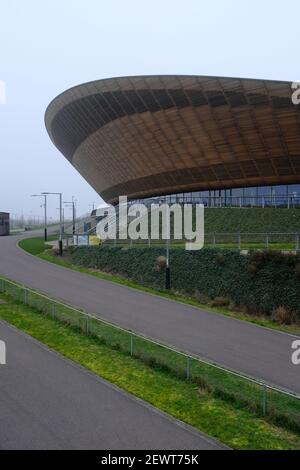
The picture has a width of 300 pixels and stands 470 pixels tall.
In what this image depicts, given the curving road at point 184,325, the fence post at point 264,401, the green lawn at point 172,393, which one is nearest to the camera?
the green lawn at point 172,393

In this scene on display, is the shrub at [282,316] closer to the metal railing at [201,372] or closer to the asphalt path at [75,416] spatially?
the metal railing at [201,372]

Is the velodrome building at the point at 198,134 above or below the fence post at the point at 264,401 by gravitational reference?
above

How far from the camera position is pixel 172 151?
152ft

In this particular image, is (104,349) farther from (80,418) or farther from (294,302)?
(294,302)

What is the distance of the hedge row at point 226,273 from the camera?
22656 millimetres

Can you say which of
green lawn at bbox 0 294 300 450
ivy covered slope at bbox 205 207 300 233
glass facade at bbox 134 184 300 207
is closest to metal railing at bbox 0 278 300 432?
green lawn at bbox 0 294 300 450

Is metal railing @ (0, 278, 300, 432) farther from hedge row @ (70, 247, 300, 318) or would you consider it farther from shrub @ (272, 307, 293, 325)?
hedge row @ (70, 247, 300, 318)

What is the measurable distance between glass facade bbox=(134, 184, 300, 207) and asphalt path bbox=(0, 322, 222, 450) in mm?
33515

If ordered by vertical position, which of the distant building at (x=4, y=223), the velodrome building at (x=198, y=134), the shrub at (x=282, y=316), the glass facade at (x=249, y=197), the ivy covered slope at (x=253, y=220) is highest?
the velodrome building at (x=198, y=134)

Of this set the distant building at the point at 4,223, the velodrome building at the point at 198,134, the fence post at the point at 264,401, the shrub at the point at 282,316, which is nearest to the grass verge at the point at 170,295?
the shrub at the point at 282,316

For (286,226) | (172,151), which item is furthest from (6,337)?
(172,151)

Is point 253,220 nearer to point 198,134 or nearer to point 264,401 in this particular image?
point 198,134

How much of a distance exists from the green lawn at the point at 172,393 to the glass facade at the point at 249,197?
29.9 m

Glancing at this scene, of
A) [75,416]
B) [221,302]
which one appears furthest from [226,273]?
[75,416]
